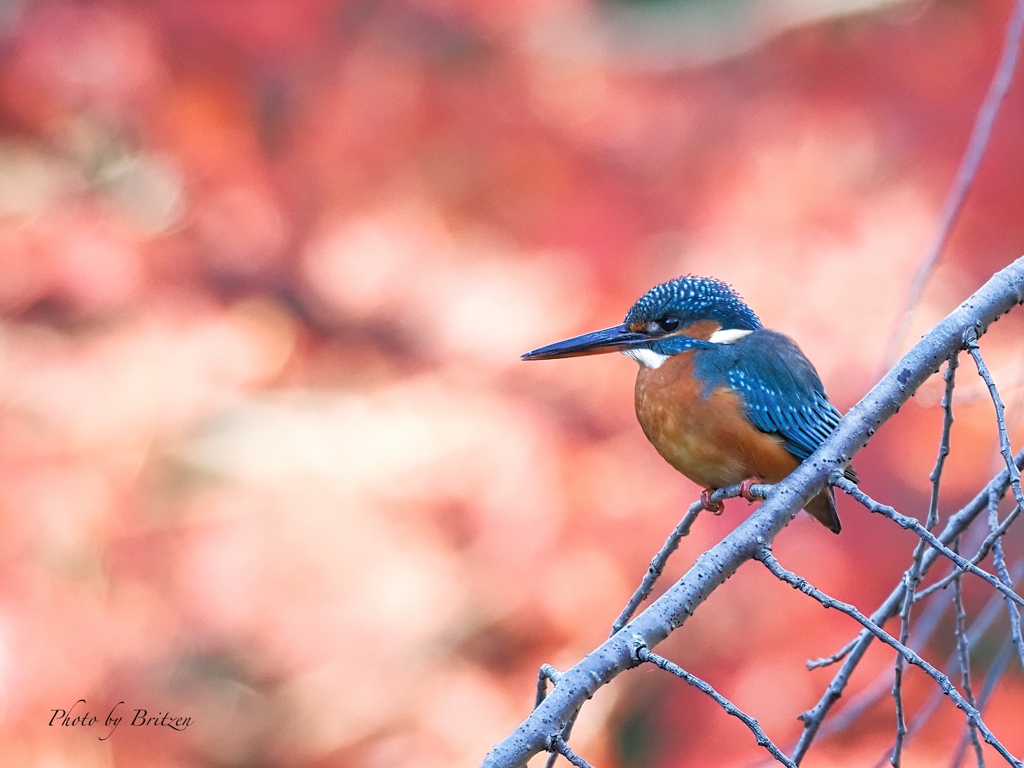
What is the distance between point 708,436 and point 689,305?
0.31 meters

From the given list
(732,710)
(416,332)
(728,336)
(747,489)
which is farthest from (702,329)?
(416,332)

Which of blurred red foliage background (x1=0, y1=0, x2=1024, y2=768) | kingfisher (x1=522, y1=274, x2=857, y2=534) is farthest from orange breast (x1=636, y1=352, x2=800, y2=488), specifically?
blurred red foliage background (x1=0, y1=0, x2=1024, y2=768)

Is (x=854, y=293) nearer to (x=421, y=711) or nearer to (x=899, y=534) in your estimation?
(x=899, y=534)

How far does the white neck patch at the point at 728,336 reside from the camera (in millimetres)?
1647

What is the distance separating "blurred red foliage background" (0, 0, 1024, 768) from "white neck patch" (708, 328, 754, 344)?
98 cm

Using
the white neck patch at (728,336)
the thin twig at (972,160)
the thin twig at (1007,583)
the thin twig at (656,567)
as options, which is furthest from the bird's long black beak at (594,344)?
the thin twig at (1007,583)

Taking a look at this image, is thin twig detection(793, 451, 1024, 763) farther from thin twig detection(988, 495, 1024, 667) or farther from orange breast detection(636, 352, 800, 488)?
orange breast detection(636, 352, 800, 488)

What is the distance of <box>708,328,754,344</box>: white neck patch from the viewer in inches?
64.8

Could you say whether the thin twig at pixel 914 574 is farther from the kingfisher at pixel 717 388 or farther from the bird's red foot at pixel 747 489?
the kingfisher at pixel 717 388

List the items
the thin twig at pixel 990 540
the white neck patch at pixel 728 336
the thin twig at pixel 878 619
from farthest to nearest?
the white neck patch at pixel 728 336
the thin twig at pixel 878 619
the thin twig at pixel 990 540

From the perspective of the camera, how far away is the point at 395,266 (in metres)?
2.99

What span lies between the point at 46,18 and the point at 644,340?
2124mm

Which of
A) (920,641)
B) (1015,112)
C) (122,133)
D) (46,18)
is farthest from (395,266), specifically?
(920,641)

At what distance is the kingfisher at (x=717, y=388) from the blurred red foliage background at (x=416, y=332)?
101 centimetres
